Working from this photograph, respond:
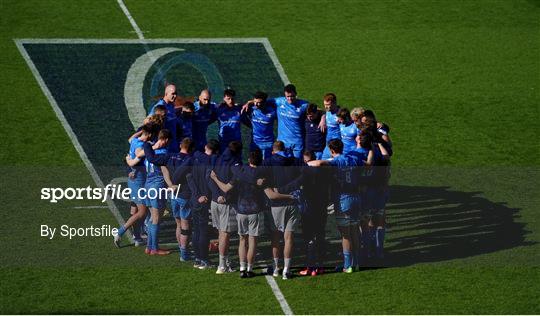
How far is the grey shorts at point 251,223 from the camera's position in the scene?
58.6 feet

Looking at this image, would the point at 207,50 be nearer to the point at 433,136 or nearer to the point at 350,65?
the point at 350,65

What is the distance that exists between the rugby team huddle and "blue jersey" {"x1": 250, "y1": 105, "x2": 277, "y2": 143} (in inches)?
49.6

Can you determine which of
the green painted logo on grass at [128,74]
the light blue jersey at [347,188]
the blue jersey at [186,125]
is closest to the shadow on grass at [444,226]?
the light blue jersey at [347,188]

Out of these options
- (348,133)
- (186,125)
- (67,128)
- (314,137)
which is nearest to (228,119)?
(186,125)

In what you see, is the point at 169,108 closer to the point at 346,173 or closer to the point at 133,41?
the point at 346,173

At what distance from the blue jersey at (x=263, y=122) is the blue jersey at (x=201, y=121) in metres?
0.77

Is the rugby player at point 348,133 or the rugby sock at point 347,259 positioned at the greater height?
the rugby player at point 348,133

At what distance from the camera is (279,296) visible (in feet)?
56.8

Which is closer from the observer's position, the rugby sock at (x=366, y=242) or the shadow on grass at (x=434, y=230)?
the rugby sock at (x=366, y=242)

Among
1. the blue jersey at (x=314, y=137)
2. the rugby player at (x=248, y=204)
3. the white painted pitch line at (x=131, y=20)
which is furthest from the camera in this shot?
the white painted pitch line at (x=131, y=20)

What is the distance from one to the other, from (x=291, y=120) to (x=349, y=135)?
1362mm

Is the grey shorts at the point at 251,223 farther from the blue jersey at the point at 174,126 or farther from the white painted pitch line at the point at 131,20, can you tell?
the white painted pitch line at the point at 131,20

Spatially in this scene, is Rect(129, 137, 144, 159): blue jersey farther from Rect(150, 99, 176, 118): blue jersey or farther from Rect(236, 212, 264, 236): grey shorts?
Rect(236, 212, 264, 236): grey shorts

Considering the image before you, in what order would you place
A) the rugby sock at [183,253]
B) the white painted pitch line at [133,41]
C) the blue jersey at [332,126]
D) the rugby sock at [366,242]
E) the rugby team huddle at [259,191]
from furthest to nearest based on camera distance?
the white painted pitch line at [133,41] → the blue jersey at [332,126] → the rugby sock at [366,242] → the rugby sock at [183,253] → the rugby team huddle at [259,191]
